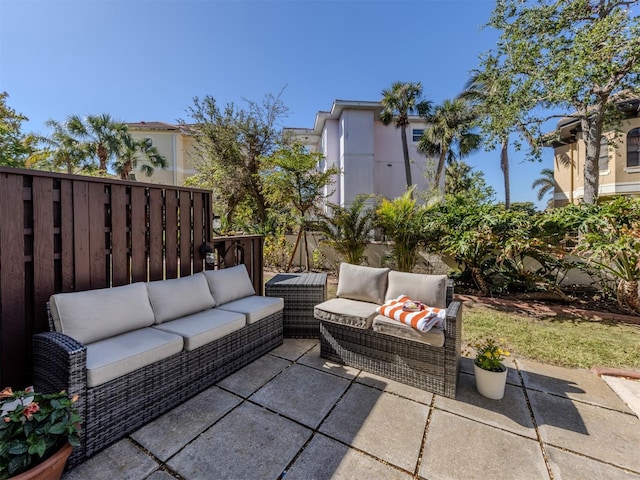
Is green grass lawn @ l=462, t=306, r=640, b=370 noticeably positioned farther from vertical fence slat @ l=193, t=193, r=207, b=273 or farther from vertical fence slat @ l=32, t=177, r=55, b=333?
vertical fence slat @ l=32, t=177, r=55, b=333

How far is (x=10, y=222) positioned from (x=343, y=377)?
337cm

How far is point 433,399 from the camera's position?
2637mm

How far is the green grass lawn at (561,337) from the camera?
11.1 ft

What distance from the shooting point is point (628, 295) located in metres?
4.87

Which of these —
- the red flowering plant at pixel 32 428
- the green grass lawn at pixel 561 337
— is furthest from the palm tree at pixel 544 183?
the red flowering plant at pixel 32 428

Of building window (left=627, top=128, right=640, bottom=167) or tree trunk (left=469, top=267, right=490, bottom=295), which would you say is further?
building window (left=627, top=128, right=640, bottom=167)

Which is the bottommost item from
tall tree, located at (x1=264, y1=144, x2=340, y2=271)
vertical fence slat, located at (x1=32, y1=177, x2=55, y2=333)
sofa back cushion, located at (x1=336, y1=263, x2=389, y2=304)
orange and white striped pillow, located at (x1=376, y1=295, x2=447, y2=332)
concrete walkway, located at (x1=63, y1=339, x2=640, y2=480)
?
concrete walkway, located at (x1=63, y1=339, x2=640, y2=480)

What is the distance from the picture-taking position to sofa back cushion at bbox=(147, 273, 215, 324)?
9.84 ft

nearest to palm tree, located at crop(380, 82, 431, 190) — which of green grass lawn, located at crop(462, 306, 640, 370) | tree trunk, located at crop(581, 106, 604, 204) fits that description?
tree trunk, located at crop(581, 106, 604, 204)

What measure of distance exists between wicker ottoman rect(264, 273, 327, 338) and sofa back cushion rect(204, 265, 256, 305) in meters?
0.31

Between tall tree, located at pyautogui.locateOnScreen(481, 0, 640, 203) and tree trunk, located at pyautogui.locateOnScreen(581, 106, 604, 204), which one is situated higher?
tall tree, located at pyautogui.locateOnScreen(481, 0, 640, 203)

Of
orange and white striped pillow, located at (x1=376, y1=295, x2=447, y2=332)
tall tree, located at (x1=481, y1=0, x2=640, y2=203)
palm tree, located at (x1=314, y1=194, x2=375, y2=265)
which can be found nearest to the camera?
orange and white striped pillow, located at (x1=376, y1=295, x2=447, y2=332)

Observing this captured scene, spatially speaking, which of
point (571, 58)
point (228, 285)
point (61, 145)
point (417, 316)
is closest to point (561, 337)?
point (417, 316)

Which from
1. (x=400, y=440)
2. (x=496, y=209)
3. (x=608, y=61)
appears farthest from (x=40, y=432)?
(x=608, y=61)
